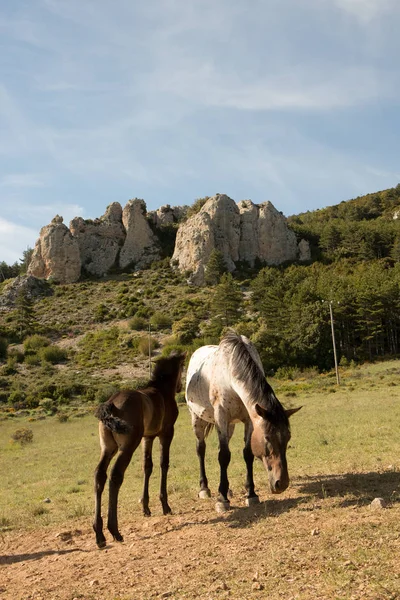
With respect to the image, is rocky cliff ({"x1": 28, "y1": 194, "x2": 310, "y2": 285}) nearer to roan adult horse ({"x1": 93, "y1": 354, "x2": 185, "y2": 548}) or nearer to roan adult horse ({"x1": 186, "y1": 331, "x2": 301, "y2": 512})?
roan adult horse ({"x1": 186, "y1": 331, "x2": 301, "y2": 512})

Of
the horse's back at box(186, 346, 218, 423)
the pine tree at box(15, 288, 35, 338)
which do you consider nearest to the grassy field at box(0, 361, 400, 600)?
the horse's back at box(186, 346, 218, 423)

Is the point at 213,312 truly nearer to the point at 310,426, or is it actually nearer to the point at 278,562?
the point at 310,426

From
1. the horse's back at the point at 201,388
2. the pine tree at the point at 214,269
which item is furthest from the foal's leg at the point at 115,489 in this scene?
the pine tree at the point at 214,269

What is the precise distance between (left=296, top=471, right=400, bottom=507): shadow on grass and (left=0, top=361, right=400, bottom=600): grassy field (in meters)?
0.02

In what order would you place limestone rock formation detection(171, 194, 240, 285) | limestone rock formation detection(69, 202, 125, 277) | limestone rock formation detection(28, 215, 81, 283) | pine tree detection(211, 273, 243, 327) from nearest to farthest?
pine tree detection(211, 273, 243, 327), limestone rock formation detection(171, 194, 240, 285), limestone rock formation detection(28, 215, 81, 283), limestone rock formation detection(69, 202, 125, 277)

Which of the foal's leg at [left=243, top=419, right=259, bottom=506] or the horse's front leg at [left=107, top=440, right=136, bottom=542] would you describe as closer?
the horse's front leg at [left=107, top=440, right=136, bottom=542]

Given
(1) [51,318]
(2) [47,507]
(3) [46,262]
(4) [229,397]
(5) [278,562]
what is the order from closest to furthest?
(5) [278,562], (4) [229,397], (2) [47,507], (1) [51,318], (3) [46,262]

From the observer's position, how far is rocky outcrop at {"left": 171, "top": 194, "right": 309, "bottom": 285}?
9475 cm

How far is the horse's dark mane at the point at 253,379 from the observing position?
259 inches

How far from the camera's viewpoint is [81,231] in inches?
4063

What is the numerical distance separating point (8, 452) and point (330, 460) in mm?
18964

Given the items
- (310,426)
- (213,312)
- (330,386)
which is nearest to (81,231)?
(213,312)

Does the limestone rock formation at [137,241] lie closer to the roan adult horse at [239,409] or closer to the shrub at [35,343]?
the shrub at [35,343]

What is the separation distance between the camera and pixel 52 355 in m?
63.7
